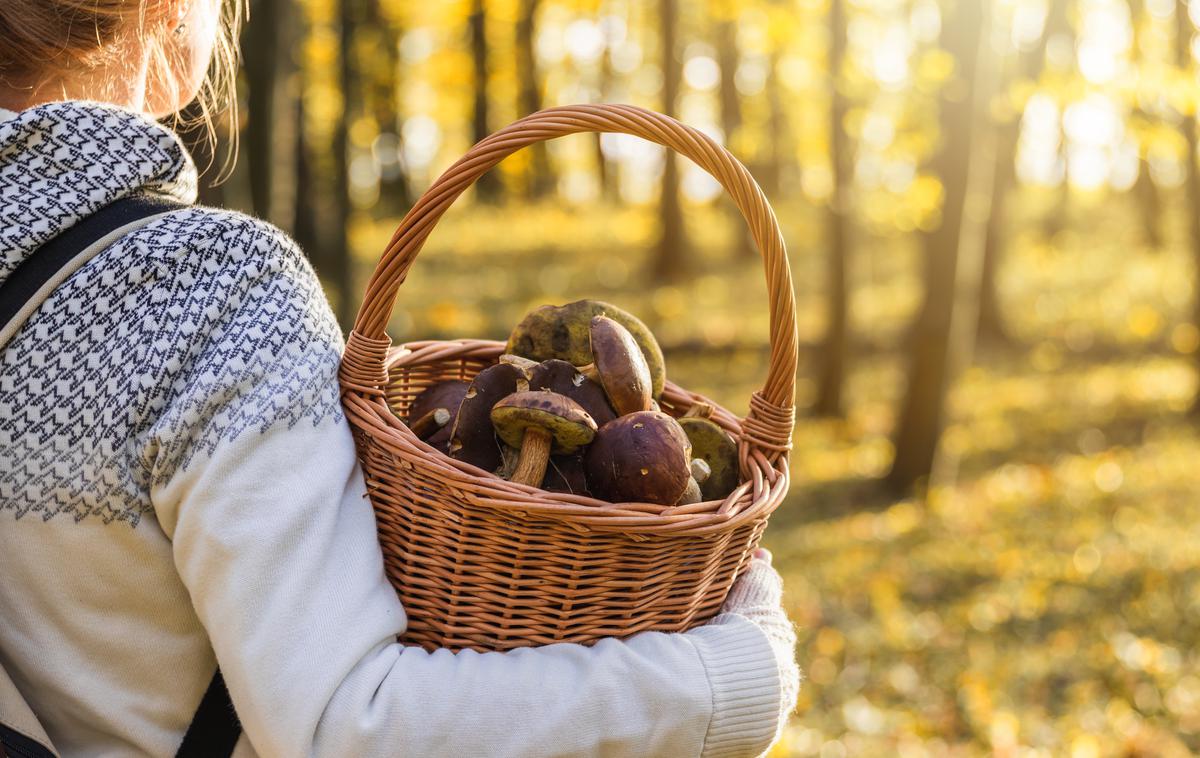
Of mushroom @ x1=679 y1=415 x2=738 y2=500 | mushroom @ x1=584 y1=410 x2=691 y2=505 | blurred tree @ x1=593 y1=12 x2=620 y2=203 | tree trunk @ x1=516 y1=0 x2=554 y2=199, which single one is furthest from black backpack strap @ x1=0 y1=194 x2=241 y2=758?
blurred tree @ x1=593 y1=12 x2=620 y2=203

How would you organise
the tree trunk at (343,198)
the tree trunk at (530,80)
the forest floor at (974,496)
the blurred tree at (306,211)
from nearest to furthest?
1. the forest floor at (974,496)
2. the tree trunk at (343,198)
3. the blurred tree at (306,211)
4. the tree trunk at (530,80)

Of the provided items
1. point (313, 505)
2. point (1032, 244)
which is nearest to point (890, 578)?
point (313, 505)

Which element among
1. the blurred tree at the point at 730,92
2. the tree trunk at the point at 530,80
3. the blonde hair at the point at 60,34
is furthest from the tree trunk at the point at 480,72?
the blonde hair at the point at 60,34

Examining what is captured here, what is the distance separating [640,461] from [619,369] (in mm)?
186

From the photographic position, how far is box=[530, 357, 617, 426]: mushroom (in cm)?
159

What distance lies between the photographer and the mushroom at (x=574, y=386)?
1.59 meters

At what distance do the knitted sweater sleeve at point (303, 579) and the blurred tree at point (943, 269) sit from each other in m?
6.90

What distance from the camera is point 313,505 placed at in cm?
118

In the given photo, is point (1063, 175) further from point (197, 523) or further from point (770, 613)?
point (197, 523)

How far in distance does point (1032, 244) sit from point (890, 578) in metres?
15.5

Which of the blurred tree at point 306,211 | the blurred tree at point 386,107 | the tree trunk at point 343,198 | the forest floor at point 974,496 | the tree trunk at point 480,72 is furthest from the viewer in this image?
the tree trunk at point 480,72

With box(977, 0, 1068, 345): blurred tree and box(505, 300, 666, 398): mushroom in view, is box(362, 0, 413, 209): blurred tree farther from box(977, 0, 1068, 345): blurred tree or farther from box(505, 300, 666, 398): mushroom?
box(505, 300, 666, 398): mushroom

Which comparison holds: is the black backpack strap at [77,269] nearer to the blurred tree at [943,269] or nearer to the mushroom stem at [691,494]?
the mushroom stem at [691,494]

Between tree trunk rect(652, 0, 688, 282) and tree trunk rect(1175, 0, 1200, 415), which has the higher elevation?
tree trunk rect(1175, 0, 1200, 415)
